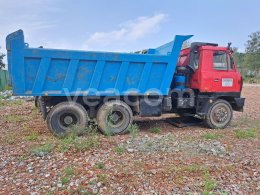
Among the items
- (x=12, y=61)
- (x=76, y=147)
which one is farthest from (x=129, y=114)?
(x=12, y=61)

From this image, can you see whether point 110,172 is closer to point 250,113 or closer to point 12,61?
point 12,61

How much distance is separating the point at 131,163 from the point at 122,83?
2597 mm

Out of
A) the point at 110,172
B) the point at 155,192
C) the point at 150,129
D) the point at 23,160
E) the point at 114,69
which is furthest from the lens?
the point at 150,129

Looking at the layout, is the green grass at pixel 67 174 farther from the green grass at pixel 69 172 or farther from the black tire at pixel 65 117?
the black tire at pixel 65 117

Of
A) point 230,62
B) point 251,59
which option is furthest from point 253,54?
point 230,62

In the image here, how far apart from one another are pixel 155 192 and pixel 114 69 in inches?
143

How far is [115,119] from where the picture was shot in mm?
6605

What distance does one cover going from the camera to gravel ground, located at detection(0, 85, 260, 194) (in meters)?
3.64

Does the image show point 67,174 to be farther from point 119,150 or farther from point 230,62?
point 230,62

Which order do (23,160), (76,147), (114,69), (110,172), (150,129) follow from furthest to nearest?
(150,129) → (114,69) → (76,147) → (23,160) → (110,172)

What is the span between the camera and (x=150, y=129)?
23.6 ft

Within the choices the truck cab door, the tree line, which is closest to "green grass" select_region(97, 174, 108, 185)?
the truck cab door

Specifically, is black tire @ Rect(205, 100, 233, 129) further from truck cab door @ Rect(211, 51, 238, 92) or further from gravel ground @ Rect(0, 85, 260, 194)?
gravel ground @ Rect(0, 85, 260, 194)

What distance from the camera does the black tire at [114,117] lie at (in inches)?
253
